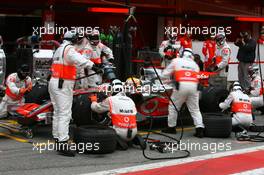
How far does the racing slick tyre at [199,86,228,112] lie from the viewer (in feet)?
35.6

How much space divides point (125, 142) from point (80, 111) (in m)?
1.28

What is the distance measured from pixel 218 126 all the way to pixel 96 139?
2732 mm

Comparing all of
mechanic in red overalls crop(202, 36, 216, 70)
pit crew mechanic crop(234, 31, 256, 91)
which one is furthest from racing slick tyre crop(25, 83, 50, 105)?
pit crew mechanic crop(234, 31, 256, 91)

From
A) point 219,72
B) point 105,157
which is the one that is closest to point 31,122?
point 105,157

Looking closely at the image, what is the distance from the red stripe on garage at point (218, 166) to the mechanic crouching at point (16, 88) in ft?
12.3

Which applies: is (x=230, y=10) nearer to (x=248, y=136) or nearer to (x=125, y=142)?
(x=248, y=136)

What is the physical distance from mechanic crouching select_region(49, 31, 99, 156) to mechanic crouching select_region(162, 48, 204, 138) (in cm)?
179

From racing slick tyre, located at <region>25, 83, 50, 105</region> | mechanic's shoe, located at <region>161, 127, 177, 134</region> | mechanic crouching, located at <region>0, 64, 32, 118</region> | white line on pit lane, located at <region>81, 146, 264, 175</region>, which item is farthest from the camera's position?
racing slick tyre, located at <region>25, 83, 50, 105</region>

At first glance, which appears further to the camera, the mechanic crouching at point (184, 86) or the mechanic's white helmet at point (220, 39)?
the mechanic's white helmet at point (220, 39)

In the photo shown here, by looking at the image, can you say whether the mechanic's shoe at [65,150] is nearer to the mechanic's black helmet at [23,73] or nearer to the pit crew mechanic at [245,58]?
the mechanic's black helmet at [23,73]

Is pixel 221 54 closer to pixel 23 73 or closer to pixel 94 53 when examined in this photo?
pixel 94 53

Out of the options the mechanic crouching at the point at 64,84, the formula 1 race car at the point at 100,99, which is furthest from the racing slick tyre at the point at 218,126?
the mechanic crouching at the point at 64,84

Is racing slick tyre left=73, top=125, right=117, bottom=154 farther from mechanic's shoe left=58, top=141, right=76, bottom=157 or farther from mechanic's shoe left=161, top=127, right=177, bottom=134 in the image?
mechanic's shoe left=161, top=127, right=177, bottom=134

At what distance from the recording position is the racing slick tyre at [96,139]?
786 cm
